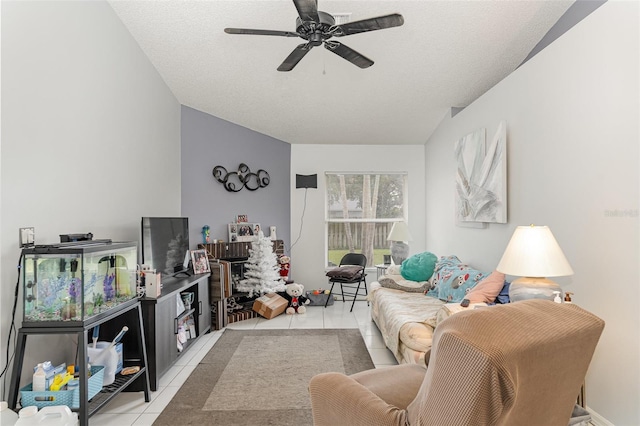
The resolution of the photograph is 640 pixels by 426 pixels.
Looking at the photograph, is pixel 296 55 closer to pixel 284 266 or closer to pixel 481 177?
→ pixel 481 177

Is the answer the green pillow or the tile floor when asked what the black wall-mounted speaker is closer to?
the tile floor

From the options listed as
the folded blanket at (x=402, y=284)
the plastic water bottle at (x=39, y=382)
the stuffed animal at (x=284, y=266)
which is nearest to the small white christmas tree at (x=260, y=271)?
the stuffed animal at (x=284, y=266)

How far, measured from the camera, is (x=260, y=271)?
506 centimetres

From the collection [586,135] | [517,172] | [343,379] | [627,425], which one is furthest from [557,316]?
[517,172]

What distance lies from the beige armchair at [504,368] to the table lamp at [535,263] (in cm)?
91

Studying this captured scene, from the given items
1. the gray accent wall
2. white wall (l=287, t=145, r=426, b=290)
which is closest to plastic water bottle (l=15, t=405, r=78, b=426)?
the gray accent wall

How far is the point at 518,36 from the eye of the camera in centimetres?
337

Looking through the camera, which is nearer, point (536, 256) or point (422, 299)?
point (536, 256)

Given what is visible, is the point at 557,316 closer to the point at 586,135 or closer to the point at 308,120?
the point at 586,135

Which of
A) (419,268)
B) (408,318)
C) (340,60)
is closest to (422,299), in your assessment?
(419,268)

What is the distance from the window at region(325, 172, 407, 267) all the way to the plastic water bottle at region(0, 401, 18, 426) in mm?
4647

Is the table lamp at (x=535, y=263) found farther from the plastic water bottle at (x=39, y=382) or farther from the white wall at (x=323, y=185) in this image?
the white wall at (x=323, y=185)

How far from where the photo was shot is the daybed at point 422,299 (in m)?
2.90

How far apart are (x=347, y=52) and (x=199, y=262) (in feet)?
9.20
